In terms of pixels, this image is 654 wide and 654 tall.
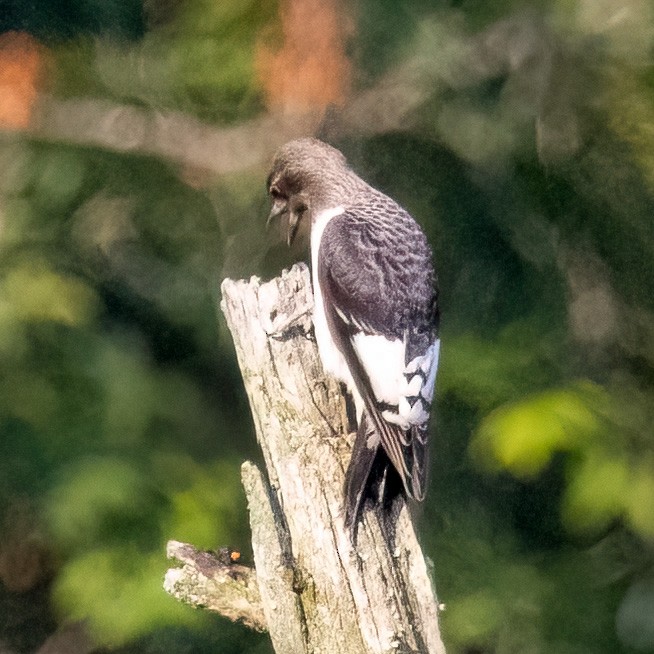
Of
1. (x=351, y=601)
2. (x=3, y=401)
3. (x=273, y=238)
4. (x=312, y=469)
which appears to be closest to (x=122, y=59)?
(x=273, y=238)

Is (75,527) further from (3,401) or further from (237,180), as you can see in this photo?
(237,180)

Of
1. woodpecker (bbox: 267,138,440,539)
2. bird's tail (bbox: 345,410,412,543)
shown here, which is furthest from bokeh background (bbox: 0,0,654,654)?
bird's tail (bbox: 345,410,412,543)

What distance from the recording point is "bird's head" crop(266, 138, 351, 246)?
2.48 metres

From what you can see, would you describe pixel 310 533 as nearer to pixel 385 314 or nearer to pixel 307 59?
pixel 385 314

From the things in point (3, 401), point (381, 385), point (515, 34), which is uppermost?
point (515, 34)

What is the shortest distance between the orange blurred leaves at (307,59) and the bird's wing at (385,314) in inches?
34.0

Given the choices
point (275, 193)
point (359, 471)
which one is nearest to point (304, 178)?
point (275, 193)

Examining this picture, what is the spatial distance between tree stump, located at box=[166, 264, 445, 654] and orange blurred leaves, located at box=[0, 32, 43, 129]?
137 centimetres

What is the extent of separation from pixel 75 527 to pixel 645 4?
2386 mm

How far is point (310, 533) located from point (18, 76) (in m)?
1.87

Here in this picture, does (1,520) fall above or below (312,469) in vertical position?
above

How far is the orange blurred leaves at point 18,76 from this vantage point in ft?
9.66

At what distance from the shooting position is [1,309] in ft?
9.69

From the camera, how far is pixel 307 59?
2982 mm
